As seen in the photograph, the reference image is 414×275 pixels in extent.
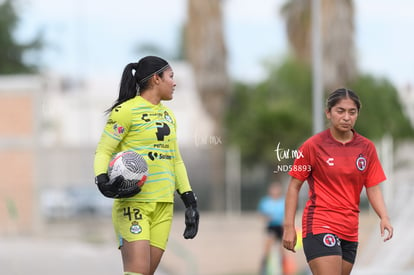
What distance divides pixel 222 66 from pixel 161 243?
92.2ft

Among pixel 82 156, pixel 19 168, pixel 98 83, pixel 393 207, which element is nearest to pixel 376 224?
pixel 393 207

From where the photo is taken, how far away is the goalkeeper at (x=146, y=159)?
21.3 feet

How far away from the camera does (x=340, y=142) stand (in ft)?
22.1

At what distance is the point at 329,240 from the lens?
661cm

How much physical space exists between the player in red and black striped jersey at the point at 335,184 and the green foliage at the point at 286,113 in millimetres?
23352

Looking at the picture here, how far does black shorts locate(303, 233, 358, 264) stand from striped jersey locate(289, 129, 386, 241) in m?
0.04

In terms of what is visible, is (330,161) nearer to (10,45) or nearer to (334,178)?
(334,178)

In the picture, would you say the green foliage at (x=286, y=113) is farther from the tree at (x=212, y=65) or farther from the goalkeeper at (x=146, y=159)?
the goalkeeper at (x=146, y=159)

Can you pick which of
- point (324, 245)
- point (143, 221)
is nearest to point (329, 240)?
point (324, 245)

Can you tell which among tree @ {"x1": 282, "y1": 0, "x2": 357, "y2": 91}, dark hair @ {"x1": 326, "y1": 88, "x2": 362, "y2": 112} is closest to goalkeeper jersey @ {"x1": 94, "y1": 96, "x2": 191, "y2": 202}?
dark hair @ {"x1": 326, "y1": 88, "x2": 362, "y2": 112}

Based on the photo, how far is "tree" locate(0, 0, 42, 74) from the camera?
130 ft

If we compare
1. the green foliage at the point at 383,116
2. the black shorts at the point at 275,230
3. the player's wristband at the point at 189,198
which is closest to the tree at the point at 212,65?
the green foliage at the point at 383,116

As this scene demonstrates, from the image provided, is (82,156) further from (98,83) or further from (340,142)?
(98,83)

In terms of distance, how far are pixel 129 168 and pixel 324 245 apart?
4.47 feet
